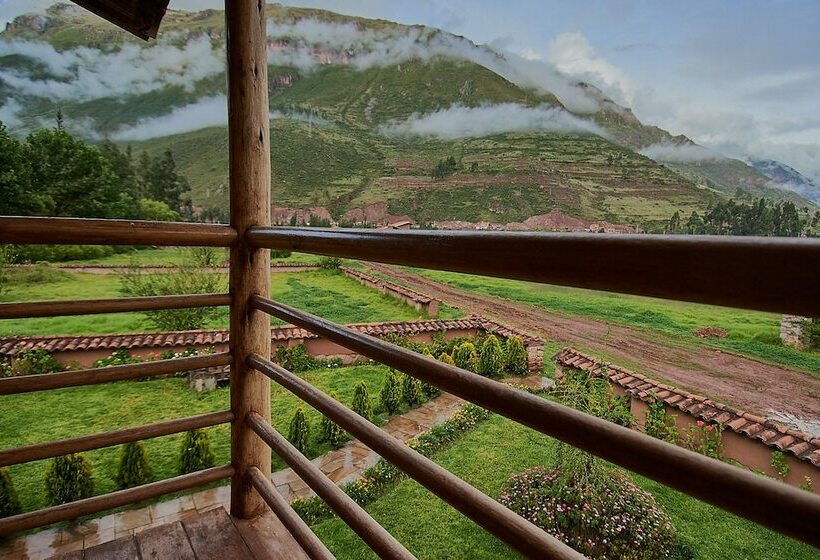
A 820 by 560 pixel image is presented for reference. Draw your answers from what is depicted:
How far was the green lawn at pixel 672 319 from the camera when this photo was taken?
7797 mm

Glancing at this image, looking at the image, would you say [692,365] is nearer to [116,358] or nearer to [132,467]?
[132,467]

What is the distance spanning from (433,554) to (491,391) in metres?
3.89

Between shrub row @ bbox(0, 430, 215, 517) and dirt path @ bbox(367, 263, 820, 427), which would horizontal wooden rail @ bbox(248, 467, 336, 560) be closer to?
shrub row @ bbox(0, 430, 215, 517)

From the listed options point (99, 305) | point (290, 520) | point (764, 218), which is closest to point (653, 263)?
point (290, 520)

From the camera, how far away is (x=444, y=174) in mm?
14195

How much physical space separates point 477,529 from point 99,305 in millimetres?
3919

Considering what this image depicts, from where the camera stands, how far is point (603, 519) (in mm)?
3906

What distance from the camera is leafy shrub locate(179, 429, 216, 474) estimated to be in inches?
183

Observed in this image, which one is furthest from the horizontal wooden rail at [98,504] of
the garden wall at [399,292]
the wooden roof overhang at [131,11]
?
the garden wall at [399,292]

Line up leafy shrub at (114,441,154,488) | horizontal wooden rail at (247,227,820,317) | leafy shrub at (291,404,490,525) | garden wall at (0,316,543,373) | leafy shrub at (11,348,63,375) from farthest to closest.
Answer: garden wall at (0,316,543,373) < leafy shrub at (11,348,63,375) < leafy shrub at (114,441,154,488) < leafy shrub at (291,404,490,525) < horizontal wooden rail at (247,227,820,317)

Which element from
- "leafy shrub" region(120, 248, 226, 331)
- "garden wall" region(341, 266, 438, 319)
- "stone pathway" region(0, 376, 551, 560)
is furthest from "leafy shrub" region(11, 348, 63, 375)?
"garden wall" region(341, 266, 438, 319)

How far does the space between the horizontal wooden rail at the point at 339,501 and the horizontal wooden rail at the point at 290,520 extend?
11cm

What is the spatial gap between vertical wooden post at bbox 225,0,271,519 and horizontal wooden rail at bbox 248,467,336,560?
6 cm

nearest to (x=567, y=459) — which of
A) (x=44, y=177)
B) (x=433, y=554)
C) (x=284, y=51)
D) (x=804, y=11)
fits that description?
(x=433, y=554)
